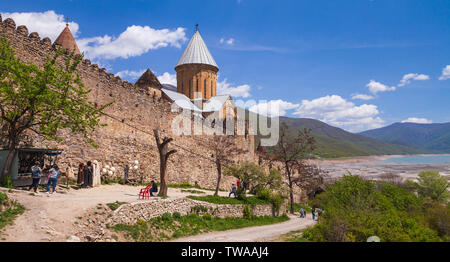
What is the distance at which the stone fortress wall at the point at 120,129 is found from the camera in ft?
44.9

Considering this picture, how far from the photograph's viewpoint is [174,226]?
12992 mm

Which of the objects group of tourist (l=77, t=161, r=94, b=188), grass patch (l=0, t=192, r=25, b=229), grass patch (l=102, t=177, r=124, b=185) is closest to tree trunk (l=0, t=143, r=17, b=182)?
grass patch (l=0, t=192, r=25, b=229)

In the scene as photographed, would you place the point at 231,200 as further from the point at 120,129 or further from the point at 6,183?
the point at 6,183

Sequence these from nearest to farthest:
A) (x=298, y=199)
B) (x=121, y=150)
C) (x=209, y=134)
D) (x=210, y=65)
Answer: (x=121, y=150), (x=209, y=134), (x=298, y=199), (x=210, y=65)

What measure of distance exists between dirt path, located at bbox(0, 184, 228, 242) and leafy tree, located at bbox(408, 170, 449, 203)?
131 ft

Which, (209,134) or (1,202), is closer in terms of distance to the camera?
(1,202)

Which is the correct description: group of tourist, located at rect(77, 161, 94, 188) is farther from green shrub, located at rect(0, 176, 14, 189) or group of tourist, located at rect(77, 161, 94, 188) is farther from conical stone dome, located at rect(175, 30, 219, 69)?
conical stone dome, located at rect(175, 30, 219, 69)

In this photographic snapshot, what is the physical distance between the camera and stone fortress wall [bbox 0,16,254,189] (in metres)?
13.7

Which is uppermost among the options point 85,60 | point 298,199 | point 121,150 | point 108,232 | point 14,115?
point 85,60

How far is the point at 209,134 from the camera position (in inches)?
1062

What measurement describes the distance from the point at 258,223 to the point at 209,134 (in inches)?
389
